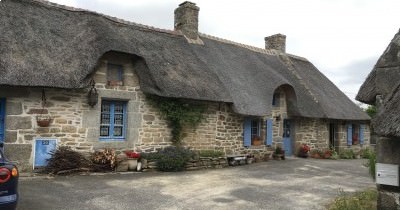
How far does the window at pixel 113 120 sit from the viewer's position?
1025 centimetres

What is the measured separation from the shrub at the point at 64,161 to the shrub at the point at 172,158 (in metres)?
2.03

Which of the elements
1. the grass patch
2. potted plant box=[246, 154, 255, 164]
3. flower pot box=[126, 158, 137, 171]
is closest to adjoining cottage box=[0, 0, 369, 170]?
potted plant box=[246, 154, 255, 164]

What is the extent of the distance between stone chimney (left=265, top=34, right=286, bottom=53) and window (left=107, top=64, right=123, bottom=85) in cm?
1075

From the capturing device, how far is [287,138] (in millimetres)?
15828

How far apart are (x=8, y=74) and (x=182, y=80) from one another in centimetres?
478

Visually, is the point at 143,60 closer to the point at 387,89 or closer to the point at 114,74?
the point at 114,74

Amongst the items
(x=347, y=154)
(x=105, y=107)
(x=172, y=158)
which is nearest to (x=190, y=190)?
(x=172, y=158)

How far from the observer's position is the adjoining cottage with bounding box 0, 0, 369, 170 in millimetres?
8758

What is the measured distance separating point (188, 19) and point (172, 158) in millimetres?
6312

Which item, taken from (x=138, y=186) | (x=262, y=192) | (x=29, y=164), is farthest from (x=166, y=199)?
(x=29, y=164)

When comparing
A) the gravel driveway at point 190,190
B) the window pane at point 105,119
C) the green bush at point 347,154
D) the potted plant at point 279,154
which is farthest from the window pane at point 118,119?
the green bush at point 347,154

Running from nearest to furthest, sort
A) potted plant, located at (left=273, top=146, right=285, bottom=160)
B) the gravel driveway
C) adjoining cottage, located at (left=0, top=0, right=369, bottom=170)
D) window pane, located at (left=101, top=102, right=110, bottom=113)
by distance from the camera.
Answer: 1. the gravel driveway
2. adjoining cottage, located at (left=0, top=0, right=369, bottom=170)
3. window pane, located at (left=101, top=102, right=110, bottom=113)
4. potted plant, located at (left=273, top=146, right=285, bottom=160)

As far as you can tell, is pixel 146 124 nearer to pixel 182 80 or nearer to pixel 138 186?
pixel 182 80

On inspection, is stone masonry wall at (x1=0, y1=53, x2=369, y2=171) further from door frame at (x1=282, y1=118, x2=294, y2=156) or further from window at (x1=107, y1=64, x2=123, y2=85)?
door frame at (x1=282, y1=118, x2=294, y2=156)
